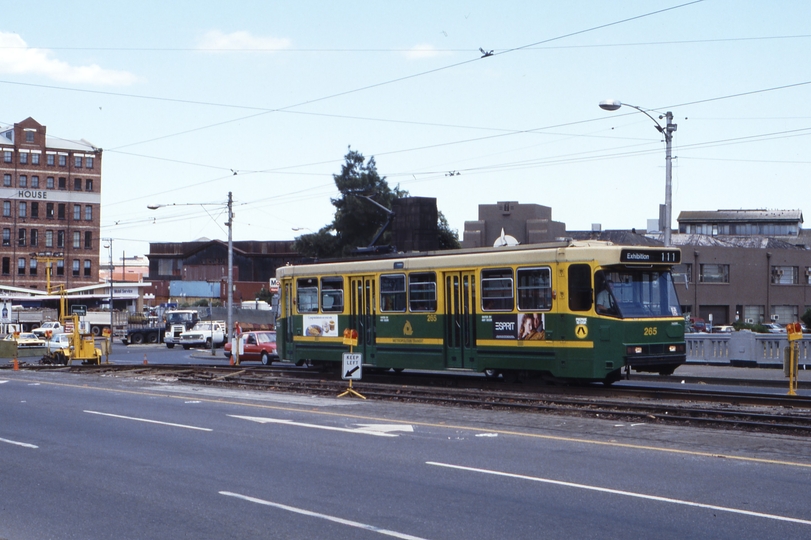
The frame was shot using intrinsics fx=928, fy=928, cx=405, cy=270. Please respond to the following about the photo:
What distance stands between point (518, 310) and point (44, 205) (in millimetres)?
87288

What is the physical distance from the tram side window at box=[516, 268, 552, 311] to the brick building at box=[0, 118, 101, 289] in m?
83.4

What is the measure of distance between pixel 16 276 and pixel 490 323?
86899 mm

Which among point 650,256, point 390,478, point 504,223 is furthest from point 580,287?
point 504,223

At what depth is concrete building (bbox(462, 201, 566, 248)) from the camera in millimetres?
63906

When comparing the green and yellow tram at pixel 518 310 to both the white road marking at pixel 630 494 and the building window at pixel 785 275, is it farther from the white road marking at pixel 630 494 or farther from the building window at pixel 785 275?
the building window at pixel 785 275

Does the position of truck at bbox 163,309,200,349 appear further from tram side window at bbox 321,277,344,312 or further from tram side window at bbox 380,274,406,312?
tram side window at bbox 380,274,406,312

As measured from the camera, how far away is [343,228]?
237ft

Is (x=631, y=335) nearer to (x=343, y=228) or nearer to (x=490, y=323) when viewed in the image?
(x=490, y=323)

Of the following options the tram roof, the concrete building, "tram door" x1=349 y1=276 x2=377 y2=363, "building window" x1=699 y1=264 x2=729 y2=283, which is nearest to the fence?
the tram roof

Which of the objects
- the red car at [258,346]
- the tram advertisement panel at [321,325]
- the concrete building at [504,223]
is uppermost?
the concrete building at [504,223]

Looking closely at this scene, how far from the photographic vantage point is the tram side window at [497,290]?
A: 1966 centimetres

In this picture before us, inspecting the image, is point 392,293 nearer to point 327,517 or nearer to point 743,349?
point 327,517

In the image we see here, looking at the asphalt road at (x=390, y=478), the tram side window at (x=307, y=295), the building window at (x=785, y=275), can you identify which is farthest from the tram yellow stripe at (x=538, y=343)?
the building window at (x=785, y=275)

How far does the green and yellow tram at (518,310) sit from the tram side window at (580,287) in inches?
0.8
